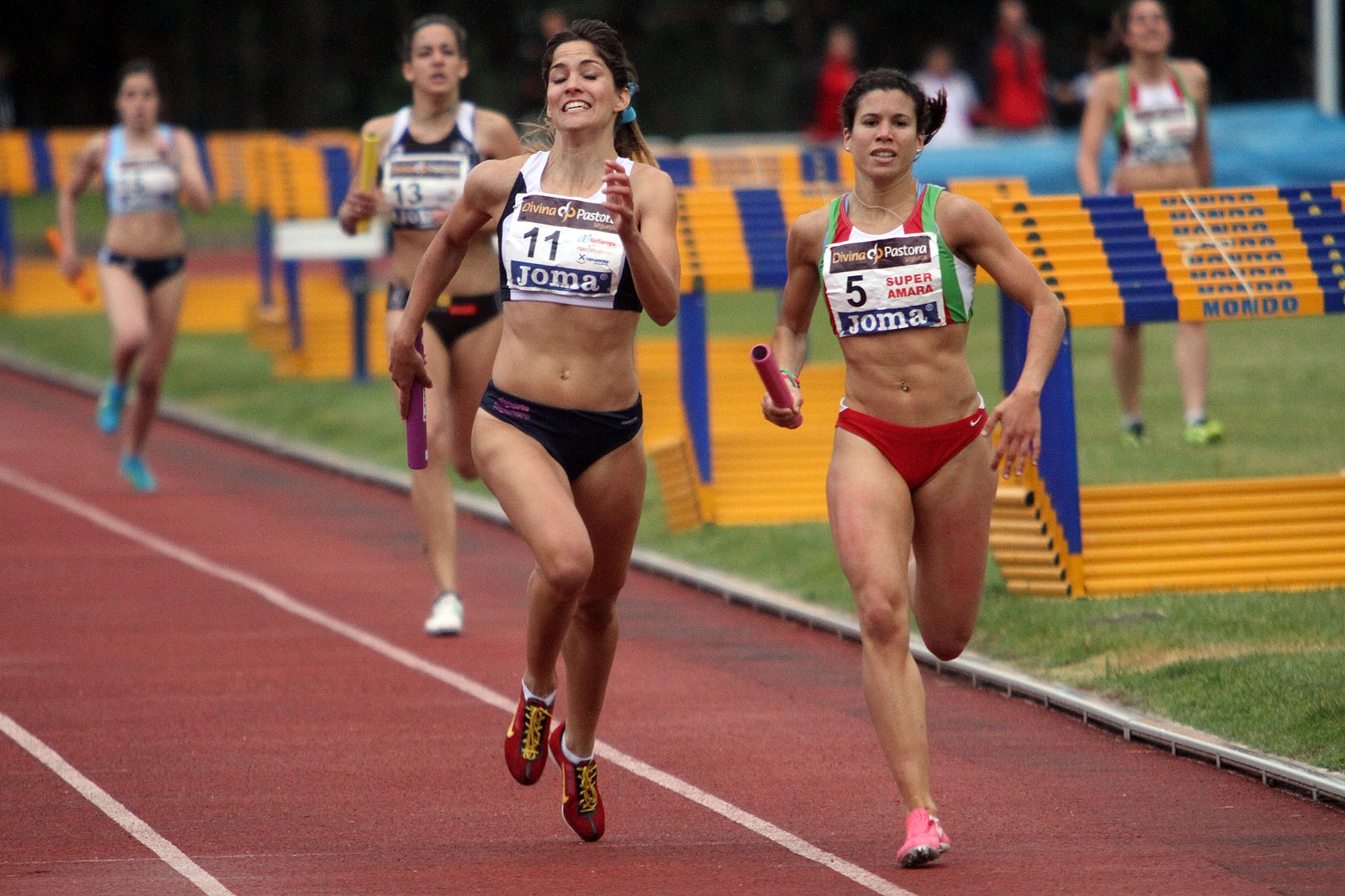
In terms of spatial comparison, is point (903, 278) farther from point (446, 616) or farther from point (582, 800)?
point (446, 616)

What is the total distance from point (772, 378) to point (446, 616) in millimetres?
4068

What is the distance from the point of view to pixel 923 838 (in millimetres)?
5801

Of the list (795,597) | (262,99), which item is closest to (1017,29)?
(795,597)

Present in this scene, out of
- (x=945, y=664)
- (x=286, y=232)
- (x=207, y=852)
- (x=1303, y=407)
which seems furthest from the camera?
(x=286, y=232)

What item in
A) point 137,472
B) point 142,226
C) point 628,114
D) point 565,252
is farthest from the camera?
point 137,472

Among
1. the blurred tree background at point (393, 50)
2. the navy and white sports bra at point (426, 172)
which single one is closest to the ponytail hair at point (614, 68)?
the navy and white sports bra at point (426, 172)

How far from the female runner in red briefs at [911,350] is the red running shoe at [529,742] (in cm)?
102

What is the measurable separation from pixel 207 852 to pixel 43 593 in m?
4.84

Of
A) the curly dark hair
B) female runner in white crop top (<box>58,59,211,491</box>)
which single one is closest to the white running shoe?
the curly dark hair

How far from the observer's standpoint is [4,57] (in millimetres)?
53375

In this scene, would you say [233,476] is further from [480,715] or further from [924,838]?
[924,838]

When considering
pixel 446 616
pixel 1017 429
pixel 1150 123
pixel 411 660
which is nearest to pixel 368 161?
pixel 446 616

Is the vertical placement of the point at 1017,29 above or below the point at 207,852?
above

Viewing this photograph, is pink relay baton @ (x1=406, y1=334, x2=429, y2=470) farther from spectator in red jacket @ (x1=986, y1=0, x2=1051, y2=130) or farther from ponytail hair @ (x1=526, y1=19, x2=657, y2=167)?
spectator in red jacket @ (x1=986, y1=0, x2=1051, y2=130)
